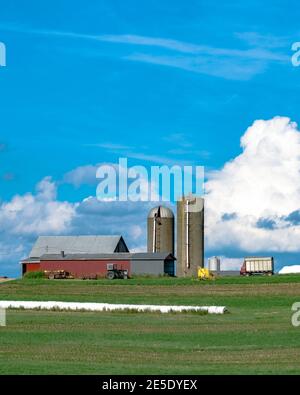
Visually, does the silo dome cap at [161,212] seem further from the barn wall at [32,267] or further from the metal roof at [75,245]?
the barn wall at [32,267]

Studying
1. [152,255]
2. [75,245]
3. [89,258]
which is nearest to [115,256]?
[89,258]

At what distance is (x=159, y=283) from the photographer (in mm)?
87188

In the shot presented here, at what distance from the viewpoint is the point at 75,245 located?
123 m

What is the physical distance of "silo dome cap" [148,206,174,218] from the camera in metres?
116

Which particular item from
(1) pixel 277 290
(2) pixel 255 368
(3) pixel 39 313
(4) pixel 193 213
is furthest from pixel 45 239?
(2) pixel 255 368

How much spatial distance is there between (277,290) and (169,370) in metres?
48.8

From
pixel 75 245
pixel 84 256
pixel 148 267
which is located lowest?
pixel 148 267

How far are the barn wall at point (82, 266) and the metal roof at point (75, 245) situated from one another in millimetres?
6303

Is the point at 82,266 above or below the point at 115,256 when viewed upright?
below

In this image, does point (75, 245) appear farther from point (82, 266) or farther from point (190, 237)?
point (190, 237)

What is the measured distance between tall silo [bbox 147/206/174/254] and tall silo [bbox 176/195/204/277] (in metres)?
2.21

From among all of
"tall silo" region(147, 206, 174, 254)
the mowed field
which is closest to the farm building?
"tall silo" region(147, 206, 174, 254)

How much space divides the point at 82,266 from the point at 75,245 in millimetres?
9540

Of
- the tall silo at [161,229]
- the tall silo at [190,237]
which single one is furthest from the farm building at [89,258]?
the tall silo at [161,229]
